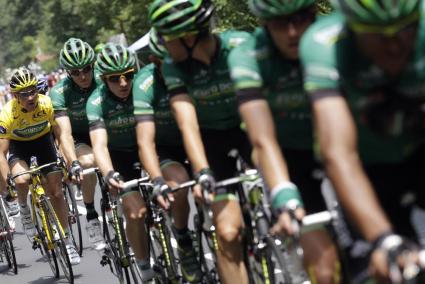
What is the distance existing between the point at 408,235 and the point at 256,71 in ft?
3.81

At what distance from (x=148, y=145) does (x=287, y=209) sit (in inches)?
118

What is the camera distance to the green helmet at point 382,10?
3.71 m

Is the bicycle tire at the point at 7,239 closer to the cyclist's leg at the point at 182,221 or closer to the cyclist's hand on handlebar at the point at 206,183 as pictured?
the cyclist's leg at the point at 182,221

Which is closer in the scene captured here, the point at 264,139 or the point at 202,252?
the point at 264,139

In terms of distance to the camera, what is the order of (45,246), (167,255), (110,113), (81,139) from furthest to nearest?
(81,139) < (45,246) < (110,113) < (167,255)

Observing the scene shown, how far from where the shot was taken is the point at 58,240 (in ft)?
36.1

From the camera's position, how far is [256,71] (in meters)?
5.03

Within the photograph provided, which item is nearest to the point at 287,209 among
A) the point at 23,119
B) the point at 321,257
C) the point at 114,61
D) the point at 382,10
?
the point at 321,257

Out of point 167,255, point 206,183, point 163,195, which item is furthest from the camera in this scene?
point 167,255

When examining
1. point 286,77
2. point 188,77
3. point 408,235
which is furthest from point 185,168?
point 408,235

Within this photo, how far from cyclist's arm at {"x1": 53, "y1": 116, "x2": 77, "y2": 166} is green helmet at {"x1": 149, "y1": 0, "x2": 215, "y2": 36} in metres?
4.25

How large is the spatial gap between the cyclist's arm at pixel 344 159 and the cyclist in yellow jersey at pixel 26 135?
7666 millimetres

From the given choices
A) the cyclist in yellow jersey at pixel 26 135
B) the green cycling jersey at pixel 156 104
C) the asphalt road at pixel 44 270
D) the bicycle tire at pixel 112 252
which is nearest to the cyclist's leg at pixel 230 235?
the green cycling jersey at pixel 156 104

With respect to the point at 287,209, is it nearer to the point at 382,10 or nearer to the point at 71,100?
the point at 382,10
